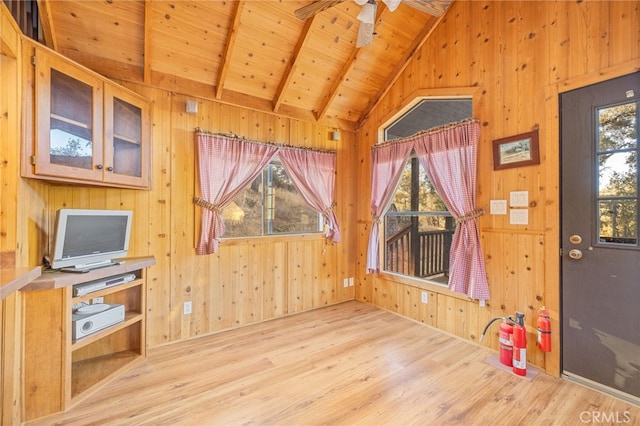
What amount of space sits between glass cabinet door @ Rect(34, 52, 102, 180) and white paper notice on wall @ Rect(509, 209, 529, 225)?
346 cm

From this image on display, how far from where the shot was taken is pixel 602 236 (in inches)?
83.0

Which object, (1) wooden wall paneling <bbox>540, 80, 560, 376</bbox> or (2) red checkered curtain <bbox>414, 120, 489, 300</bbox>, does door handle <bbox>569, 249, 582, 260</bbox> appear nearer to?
(1) wooden wall paneling <bbox>540, 80, 560, 376</bbox>

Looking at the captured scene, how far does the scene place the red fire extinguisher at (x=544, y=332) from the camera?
2.28 meters

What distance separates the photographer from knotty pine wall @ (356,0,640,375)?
2.14 meters

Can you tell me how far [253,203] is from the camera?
357cm

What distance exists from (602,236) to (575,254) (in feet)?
0.69

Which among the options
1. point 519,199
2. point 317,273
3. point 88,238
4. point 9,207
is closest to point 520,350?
point 519,199

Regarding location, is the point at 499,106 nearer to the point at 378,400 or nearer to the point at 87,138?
the point at 378,400

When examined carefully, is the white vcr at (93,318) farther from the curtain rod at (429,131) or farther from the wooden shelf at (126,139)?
the curtain rod at (429,131)

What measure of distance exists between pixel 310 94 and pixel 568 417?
12.4 ft

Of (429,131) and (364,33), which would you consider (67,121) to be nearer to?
(364,33)

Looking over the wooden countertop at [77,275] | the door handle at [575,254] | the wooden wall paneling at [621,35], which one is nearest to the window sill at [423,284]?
the door handle at [575,254]

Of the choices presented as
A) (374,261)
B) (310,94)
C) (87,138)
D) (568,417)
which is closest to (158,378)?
(87,138)

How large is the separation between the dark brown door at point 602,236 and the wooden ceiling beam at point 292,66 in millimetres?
2365
